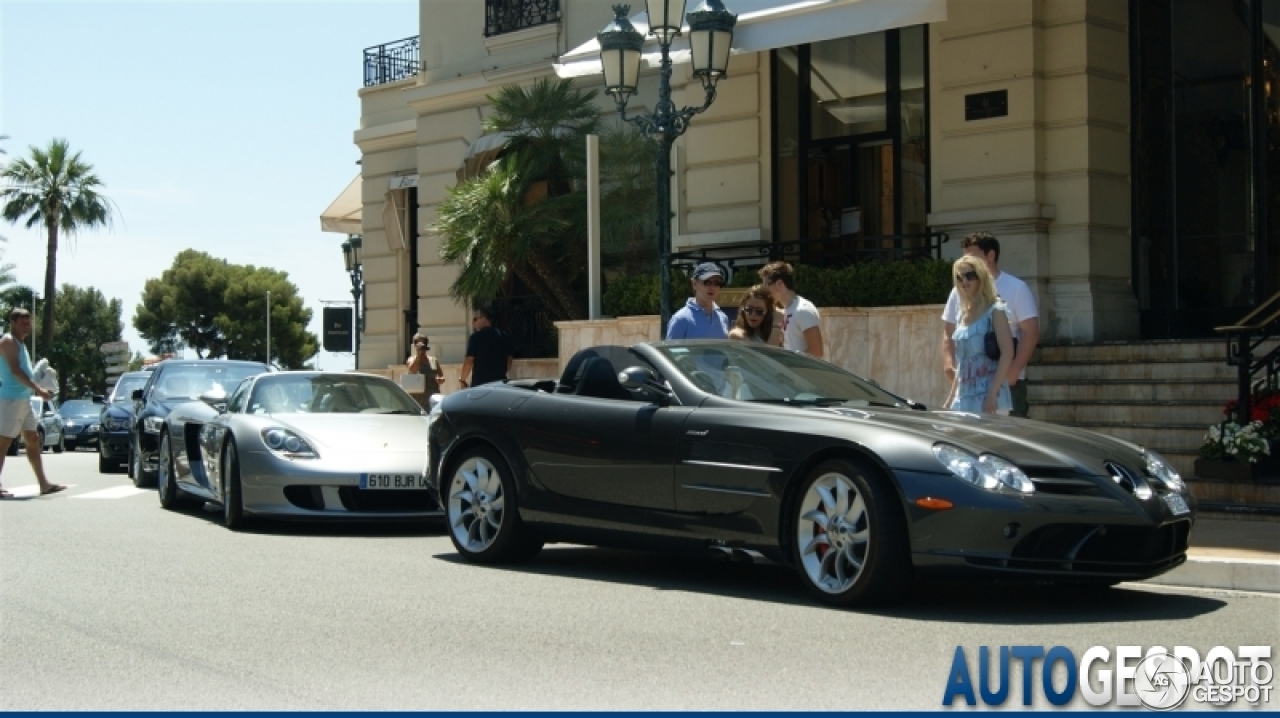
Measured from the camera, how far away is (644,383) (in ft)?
27.8

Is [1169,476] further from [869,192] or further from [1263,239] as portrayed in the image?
[869,192]

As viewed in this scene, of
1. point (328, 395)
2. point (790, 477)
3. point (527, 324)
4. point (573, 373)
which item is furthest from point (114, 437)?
point (790, 477)

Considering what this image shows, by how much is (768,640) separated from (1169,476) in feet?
7.98

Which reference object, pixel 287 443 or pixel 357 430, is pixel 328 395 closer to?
pixel 357 430

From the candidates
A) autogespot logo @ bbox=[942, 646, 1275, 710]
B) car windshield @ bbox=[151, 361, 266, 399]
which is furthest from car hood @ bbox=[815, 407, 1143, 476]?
car windshield @ bbox=[151, 361, 266, 399]

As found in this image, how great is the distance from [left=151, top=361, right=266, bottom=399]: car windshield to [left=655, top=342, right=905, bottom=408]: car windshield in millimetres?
9895

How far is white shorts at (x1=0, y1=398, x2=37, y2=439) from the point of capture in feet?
50.9

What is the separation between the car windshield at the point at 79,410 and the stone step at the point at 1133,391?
33.2 metres

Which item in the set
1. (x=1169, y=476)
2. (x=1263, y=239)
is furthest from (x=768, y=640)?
(x=1263, y=239)

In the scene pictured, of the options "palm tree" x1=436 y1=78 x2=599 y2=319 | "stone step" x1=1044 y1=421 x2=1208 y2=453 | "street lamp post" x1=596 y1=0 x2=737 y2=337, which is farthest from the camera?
"palm tree" x1=436 y1=78 x2=599 y2=319

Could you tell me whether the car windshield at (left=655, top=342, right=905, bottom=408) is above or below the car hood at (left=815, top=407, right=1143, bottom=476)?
above

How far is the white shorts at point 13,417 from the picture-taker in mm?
15500

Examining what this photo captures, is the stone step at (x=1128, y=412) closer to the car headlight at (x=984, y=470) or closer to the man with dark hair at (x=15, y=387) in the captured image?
the car headlight at (x=984, y=470)

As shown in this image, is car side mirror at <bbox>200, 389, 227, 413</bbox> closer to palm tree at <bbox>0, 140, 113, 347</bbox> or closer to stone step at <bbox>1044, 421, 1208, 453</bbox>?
stone step at <bbox>1044, 421, 1208, 453</bbox>
